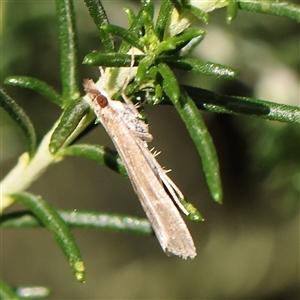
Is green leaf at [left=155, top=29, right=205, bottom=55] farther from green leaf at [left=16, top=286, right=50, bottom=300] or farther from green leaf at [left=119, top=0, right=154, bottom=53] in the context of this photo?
green leaf at [left=16, top=286, right=50, bottom=300]

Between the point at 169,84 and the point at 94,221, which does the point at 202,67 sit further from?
the point at 94,221

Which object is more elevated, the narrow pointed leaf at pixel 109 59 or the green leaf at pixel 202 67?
the narrow pointed leaf at pixel 109 59

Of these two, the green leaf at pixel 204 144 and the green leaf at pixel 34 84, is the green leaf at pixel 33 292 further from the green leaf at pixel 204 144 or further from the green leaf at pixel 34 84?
the green leaf at pixel 204 144

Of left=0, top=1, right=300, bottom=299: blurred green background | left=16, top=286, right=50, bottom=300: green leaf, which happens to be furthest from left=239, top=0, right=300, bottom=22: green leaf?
left=0, top=1, right=300, bottom=299: blurred green background

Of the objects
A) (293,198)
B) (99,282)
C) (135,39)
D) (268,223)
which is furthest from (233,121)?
(135,39)

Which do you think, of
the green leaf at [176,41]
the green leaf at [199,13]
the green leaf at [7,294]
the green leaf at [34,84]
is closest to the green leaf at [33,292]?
the green leaf at [7,294]

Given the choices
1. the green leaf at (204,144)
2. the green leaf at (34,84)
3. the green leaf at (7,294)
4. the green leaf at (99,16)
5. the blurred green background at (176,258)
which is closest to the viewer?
the green leaf at (204,144)

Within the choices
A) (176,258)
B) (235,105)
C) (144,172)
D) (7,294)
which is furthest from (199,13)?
(176,258)

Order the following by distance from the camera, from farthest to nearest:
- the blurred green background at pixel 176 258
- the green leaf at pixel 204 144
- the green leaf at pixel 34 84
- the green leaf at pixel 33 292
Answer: the blurred green background at pixel 176 258 < the green leaf at pixel 33 292 < the green leaf at pixel 34 84 < the green leaf at pixel 204 144
